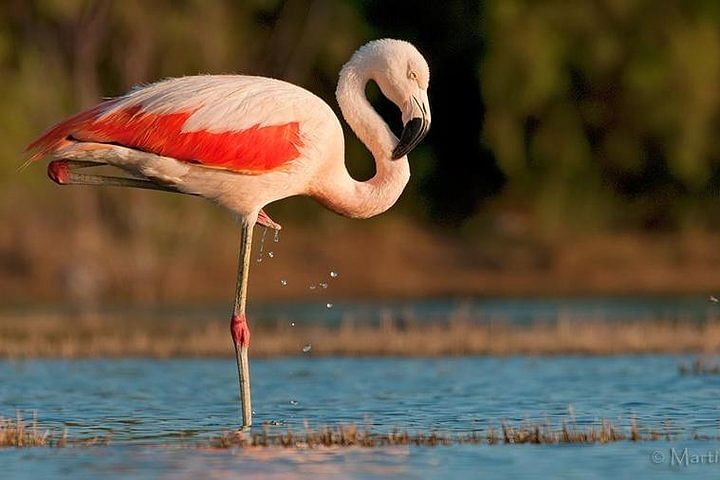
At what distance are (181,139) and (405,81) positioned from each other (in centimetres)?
154

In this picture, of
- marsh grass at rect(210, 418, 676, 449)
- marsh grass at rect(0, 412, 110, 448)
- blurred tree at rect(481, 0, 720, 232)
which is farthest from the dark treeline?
marsh grass at rect(210, 418, 676, 449)

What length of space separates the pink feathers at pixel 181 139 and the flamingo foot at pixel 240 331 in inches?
41.3

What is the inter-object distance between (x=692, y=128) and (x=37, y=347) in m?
14.6

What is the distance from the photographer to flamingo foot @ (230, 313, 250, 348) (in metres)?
10.8

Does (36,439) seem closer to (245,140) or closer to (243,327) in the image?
(243,327)

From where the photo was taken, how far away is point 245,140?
10391 millimetres

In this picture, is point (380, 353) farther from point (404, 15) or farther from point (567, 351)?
point (404, 15)

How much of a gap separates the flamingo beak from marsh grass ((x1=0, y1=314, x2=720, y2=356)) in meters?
5.24

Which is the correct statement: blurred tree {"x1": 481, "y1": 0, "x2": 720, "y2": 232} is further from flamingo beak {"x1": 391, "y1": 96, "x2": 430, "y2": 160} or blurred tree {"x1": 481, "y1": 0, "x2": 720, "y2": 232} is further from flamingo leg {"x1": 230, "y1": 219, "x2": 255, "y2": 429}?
flamingo leg {"x1": 230, "y1": 219, "x2": 255, "y2": 429}

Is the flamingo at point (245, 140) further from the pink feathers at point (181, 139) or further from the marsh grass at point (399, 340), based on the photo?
the marsh grass at point (399, 340)

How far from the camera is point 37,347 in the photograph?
16.2 metres

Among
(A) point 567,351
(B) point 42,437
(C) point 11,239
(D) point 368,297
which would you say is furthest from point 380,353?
(C) point 11,239

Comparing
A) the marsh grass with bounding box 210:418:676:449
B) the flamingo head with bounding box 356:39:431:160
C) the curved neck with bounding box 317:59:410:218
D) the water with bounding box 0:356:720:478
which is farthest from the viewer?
the curved neck with bounding box 317:59:410:218

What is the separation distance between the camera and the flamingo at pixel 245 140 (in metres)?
10.3
